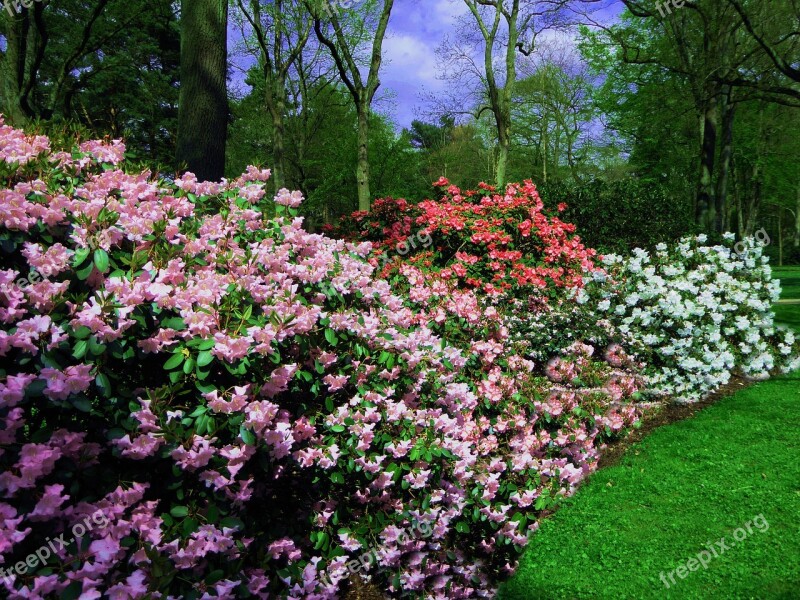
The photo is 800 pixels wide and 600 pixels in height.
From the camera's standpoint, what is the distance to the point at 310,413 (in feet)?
9.32

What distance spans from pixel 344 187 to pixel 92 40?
11098 mm

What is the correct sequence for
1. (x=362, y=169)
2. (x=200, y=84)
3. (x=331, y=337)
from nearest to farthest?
1. (x=331, y=337)
2. (x=200, y=84)
3. (x=362, y=169)

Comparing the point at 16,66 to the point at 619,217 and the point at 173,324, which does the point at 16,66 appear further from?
the point at 619,217

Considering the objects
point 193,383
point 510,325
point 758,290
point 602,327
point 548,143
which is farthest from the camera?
point 548,143

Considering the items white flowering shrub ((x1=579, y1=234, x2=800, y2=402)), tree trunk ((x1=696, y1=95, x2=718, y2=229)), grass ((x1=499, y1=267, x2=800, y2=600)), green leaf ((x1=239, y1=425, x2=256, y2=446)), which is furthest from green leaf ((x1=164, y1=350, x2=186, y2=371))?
tree trunk ((x1=696, y1=95, x2=718, y2=229))

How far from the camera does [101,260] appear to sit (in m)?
2.21

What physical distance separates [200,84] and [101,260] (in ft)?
12.7

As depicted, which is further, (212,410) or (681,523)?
(681,523)

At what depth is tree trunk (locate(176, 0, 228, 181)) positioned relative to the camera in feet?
17.6

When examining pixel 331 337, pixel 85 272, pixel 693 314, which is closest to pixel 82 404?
pixel 85 272

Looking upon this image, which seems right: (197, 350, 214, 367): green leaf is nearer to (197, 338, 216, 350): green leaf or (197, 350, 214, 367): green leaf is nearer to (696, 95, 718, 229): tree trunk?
(197, 338, 216, 350): green leaf

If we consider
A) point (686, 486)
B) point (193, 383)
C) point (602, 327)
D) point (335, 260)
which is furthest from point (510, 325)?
point (193, 383)

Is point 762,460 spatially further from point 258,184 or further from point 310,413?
point 258,184

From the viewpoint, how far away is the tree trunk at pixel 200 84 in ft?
17.6
